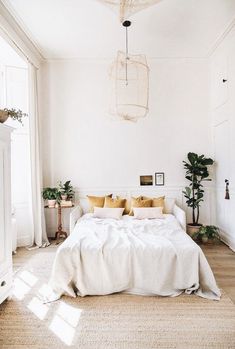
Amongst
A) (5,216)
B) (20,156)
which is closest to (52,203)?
(20,156)

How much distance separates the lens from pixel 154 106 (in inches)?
196

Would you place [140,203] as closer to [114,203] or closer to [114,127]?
[114,203]

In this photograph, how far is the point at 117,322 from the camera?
219 centimetres

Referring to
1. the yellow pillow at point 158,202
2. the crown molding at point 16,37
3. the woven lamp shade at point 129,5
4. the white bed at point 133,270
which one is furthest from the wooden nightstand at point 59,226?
the woven lamp shade at point 129,5

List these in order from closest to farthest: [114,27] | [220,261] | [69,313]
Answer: [69,313], [220,261], [114,27]

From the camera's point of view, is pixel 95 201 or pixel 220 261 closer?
pixel 220 261

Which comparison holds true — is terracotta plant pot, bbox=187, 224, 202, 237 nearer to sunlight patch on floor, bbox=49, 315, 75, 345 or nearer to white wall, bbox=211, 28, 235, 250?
white wall, bbox=211, 28, 235, 250

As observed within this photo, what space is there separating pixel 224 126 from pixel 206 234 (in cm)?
189

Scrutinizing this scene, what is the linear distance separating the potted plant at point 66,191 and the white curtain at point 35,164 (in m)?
0.40

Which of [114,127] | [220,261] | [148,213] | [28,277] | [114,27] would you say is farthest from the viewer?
[114,127]

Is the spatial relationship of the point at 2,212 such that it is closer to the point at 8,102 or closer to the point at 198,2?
the point at 8,102

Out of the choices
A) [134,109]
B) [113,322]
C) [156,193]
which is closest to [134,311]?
[113,322]

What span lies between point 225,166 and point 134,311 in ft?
9.90

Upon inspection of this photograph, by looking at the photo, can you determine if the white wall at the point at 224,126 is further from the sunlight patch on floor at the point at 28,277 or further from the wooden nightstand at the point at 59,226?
the sunlight patch on floor at the point at 28,277
